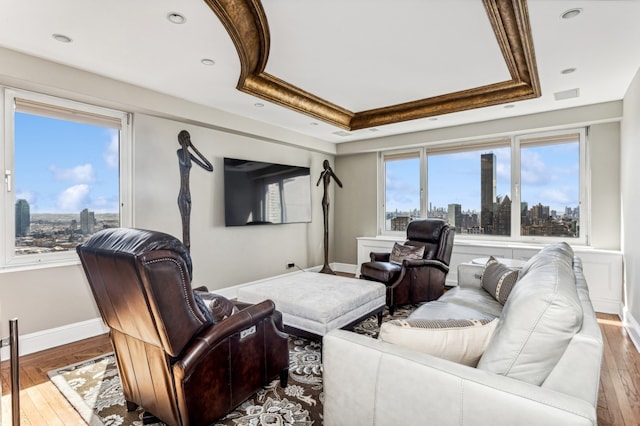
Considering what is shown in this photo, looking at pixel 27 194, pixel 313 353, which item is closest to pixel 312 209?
pixel 313 353

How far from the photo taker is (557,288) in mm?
1201

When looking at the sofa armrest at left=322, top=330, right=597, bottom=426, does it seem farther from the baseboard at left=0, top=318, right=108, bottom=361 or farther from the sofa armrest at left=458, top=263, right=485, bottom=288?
the baseboard at left=0, top=318, right=108, bottom=361

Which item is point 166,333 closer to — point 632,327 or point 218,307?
point 218,307

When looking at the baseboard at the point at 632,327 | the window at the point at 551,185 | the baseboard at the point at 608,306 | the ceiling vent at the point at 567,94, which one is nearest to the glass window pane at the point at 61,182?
the ceiling vent at the point at 567,94

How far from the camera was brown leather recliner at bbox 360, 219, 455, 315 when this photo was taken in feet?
12.6

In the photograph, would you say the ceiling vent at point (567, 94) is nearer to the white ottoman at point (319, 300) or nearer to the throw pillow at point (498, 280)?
the throw pillow at point (498, 280)

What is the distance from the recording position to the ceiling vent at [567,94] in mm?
3645

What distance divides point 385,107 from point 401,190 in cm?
185

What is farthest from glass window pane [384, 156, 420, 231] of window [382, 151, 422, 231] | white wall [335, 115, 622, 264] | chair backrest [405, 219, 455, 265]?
chair backrest [405, 219, 455, 265]

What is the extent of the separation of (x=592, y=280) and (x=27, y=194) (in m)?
5.94

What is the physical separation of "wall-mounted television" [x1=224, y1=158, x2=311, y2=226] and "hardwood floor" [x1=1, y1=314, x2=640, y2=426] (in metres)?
2.10

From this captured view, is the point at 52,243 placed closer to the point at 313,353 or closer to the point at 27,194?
the point at 27,194

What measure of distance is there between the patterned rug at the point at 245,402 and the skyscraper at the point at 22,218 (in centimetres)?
126

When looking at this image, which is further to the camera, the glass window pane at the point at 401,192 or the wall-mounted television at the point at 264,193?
the glass window pane at the point at 401,192
